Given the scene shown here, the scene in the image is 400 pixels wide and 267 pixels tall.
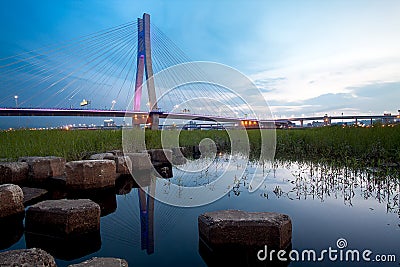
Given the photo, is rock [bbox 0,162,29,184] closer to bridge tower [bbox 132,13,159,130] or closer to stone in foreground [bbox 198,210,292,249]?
stone in foreground [bbox 198,210,292,249]

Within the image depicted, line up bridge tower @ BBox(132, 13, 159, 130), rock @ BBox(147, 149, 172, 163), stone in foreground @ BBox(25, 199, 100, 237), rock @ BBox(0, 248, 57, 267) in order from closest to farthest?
1. rock @ BBox(0, 248, 57, 267)
2. stone in foreground @ BBox(25, 199, 100, 237)
3. rock @ BBox(147, 149, 172, 163)
4. bridge tower @ BBox(132, 13, 159, 130)

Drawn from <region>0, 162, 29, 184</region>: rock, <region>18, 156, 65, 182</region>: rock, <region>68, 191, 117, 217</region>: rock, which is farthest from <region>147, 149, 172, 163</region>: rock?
<region>0, 162, 29, 184</region>: rock

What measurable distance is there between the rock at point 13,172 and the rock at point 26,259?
151 inches

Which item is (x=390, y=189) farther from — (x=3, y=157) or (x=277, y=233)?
(x=3, y=157)

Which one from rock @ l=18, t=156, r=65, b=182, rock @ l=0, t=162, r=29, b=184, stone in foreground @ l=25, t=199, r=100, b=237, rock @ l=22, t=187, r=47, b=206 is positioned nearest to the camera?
stone in foreground @ l=25, t=199, r=100, b=237

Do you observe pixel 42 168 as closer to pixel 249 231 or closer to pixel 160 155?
pixel 160 155

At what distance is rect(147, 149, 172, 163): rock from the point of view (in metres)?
8.48

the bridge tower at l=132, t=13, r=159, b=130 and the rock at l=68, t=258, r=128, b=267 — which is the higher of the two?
the bridge tower at l=132, t=13, r=159, b=130

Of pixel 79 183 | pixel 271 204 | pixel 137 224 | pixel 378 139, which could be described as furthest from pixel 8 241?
pixel 378 139

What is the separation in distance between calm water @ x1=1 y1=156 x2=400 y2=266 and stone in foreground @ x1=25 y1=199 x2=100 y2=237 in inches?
5.5

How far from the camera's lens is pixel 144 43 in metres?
27.0

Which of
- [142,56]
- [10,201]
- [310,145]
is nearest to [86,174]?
[10,201]

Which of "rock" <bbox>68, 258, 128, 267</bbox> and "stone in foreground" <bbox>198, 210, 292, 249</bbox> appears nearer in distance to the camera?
"rock" <bbox>68, 258, 128, 267</bbox>

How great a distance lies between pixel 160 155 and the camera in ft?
28.3
